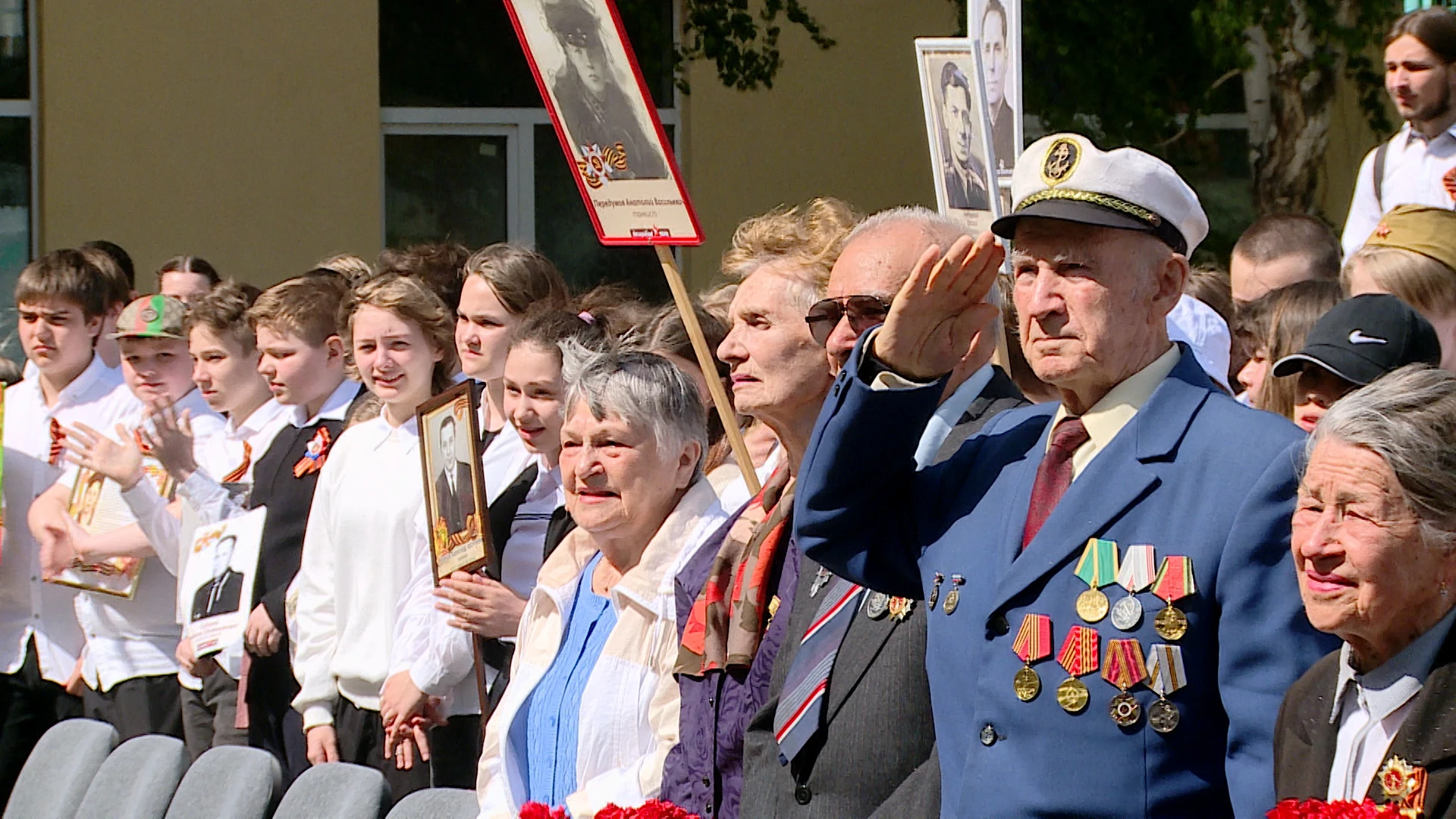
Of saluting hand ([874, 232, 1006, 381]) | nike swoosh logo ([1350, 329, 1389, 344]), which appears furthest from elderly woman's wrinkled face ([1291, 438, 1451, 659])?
nike swoosh logo ([1350, 329, 1389, 344])

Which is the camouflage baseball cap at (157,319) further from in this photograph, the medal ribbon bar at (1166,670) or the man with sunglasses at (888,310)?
the medal ribbon bar at (1166,670)

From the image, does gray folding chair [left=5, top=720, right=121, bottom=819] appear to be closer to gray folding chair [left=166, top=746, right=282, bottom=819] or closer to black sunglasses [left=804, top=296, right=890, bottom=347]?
gray folding chair [left=166, top=746, right=282, bottom=819]

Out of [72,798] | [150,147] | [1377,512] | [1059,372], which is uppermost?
[150,147]

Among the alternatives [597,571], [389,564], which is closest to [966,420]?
[597,571]

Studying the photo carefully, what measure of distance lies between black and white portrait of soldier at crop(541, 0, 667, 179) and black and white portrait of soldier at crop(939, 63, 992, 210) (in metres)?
0.71

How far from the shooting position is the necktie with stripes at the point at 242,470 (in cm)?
644

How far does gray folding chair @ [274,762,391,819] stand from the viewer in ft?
14.8

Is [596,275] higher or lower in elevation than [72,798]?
higher

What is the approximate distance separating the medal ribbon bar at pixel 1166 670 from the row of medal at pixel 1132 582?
0.05ft

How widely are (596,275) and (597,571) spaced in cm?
728

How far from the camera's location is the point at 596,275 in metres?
11.5

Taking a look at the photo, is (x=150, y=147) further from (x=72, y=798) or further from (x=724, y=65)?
(x=72, y=798)

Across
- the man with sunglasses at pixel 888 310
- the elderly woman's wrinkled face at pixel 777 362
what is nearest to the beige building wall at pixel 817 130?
the elderly woman's wrinkled face at pixel 777 362

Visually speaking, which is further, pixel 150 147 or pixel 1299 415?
pixel 150 147
